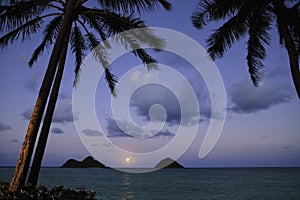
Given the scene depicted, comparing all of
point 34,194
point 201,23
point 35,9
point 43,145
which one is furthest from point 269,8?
point 34,194

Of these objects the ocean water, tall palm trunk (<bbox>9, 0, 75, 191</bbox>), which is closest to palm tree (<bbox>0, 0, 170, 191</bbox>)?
tall palm trunk (<bbox>9, 0, 75, 191</bbox>)

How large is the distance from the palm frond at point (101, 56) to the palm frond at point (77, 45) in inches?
9.9

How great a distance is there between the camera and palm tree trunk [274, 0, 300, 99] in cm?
820

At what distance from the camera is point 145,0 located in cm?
784

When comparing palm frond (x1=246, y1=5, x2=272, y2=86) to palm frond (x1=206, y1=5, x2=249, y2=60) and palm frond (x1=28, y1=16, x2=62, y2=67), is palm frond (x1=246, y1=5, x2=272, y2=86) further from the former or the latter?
palm frond (x1=28, y1=16, x2=62, y2=67)

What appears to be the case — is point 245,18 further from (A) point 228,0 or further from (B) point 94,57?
(B) point 94,57

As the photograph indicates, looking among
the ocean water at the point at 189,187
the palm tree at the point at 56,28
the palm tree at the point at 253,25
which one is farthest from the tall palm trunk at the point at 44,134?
the ocean water at the point at 189,187

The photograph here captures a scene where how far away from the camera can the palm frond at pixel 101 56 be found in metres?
10.7

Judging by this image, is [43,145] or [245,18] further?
[245,18]

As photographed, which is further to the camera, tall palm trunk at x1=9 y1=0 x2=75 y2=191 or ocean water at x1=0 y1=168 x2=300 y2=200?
ocean water at x1=0 y1=168 x2=300 y2=200

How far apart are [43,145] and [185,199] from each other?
101ft

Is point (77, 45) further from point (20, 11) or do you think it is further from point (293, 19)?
point (293, 19)

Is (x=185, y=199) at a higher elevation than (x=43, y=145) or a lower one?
lower

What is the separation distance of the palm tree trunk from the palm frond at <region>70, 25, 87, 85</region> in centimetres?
616
